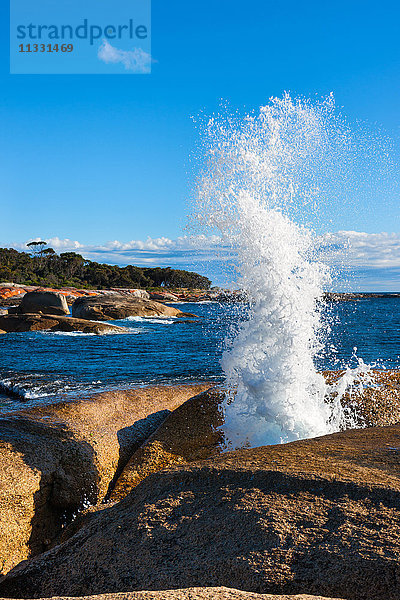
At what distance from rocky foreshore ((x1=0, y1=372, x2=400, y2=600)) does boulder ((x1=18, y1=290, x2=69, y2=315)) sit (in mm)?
35249

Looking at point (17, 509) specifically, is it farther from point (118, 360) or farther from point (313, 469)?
point (118, 360)

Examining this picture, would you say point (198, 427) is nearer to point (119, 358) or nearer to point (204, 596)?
point (204, 596)

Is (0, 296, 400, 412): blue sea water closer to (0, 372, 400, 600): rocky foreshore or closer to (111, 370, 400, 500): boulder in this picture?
(111, 370, 400, 500): boulder

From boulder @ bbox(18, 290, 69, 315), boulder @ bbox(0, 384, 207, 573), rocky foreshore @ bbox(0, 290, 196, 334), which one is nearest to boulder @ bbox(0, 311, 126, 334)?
rocky foreshore @ bbox(0, 290, 196, 334)

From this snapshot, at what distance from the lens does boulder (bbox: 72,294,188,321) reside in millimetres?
40438

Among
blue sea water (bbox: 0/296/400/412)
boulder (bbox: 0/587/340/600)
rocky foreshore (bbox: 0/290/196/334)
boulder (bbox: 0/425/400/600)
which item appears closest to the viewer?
boulder (bbox: 0/587/340/600)

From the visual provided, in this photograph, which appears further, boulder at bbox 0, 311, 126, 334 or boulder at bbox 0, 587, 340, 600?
boulder at bbox 0, 311, 126, 334

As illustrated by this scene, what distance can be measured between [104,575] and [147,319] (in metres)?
41.6

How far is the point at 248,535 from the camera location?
3.47m

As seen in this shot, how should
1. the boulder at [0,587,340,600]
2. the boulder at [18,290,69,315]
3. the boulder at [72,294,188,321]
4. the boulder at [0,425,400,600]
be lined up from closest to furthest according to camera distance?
1. the boulder at [0,587,340,600]
2. the boulder at [0,425,400,600]
3. the boulder at [18,290,69,315]
4. the boulder at [72,294,188,321]

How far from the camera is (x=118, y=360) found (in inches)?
808

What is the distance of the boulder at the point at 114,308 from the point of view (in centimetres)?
4044

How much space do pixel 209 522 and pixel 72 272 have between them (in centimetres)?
10845

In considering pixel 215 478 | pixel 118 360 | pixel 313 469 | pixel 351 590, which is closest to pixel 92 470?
pixel 215 478
